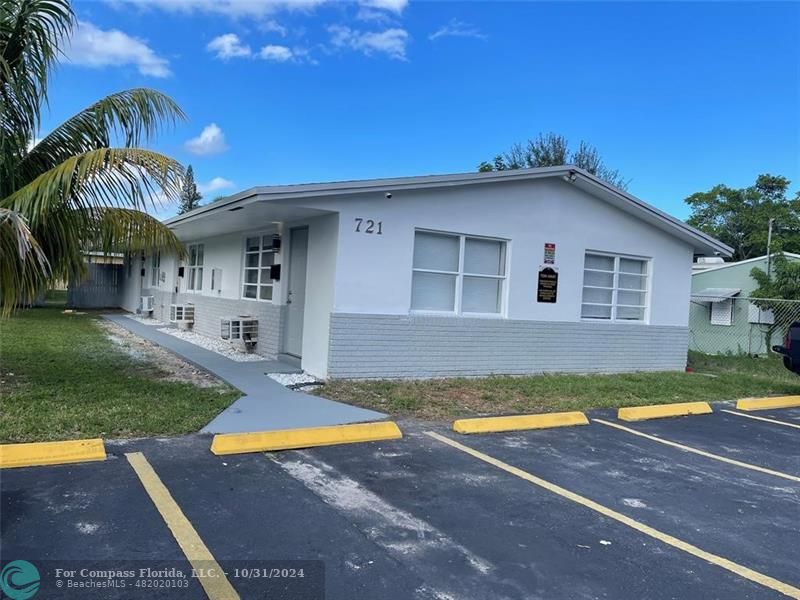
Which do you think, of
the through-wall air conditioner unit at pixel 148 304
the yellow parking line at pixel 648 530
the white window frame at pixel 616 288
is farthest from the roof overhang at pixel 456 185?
the through-wall air conditioner unit at pixel 148 304

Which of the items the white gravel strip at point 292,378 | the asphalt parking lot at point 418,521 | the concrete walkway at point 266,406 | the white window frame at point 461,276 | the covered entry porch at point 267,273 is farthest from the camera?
the white window frame at point 461,276

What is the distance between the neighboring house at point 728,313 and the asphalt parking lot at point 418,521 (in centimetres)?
1393

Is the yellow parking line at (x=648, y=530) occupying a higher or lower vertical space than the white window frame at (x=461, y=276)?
lower

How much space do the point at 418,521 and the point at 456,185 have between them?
6.78 metres

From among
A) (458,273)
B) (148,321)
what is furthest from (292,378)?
(148,321)

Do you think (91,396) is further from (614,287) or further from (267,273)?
(614,287)

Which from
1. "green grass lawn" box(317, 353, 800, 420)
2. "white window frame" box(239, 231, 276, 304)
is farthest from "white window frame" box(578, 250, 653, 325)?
"white window frame" box(239, 231, 276, 304)

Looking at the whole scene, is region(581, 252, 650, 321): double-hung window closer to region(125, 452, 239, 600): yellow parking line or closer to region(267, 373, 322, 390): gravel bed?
region(267, 373, 322, 390): gravel bed

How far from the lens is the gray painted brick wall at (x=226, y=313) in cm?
1134

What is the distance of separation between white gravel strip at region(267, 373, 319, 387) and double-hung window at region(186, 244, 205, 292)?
311 inches

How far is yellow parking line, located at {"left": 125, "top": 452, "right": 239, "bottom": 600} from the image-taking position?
3.22 meters

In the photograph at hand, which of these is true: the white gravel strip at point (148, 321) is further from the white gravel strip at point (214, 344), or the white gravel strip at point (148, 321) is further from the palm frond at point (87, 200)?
the palm frond at point (87, 200)

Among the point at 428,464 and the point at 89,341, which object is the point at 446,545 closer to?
the point at 428,464

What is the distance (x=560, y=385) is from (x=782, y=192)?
37180 mm
